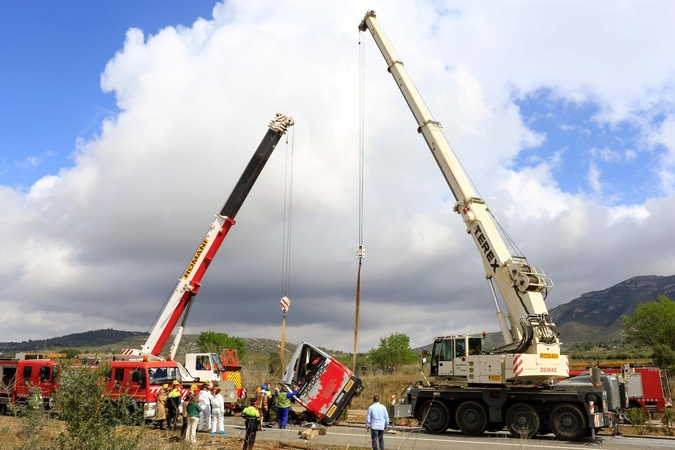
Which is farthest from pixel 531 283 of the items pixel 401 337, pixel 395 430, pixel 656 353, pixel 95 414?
pixel 401 337

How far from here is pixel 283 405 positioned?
20172 millimetres

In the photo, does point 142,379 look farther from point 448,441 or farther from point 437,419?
point 448,441

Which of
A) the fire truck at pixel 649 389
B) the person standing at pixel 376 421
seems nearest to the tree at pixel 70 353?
the person standing at pixel 376 421

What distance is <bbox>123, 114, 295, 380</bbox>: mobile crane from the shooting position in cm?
2475

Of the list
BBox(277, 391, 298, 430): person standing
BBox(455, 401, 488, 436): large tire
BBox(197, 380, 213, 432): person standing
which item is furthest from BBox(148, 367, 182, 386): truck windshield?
BBox(455, 401, 488, 436): large tire

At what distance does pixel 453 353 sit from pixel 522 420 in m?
3.23

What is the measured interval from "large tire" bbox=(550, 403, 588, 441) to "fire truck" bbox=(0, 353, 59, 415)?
1767cm

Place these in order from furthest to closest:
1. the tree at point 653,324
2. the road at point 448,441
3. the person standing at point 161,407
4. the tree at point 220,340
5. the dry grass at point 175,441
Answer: the tree at point 220,340 → the tree at point 653,324 → the person standing at point 161,407 → the road at point 448,441 → the dry grass at point 175,441

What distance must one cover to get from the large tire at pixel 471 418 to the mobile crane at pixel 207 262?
1085 centimetres

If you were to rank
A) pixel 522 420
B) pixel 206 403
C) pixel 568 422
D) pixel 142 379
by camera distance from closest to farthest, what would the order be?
pixel 568 422 → pixel 522 420 → pixel 206 403 → pixel 142 379

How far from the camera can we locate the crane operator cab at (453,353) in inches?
792

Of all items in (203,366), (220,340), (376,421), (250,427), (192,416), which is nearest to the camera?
(376,421)

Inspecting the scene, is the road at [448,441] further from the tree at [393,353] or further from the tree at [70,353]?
the tree at [393,353]

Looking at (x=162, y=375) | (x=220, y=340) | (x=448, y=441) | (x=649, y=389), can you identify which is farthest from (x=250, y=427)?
(x=220, y=340)
